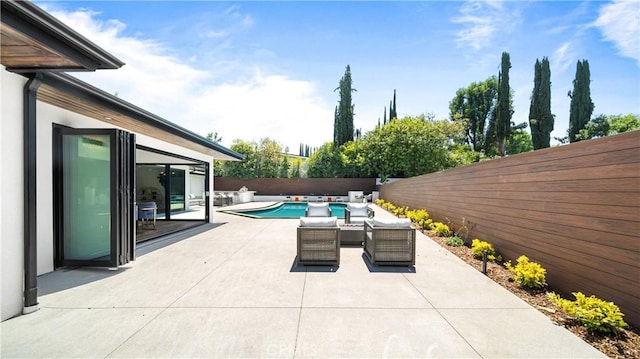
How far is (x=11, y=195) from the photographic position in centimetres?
307

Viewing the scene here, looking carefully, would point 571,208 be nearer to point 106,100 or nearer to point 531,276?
point 531,276

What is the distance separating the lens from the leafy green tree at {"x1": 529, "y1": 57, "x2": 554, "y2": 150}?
25.1 meters

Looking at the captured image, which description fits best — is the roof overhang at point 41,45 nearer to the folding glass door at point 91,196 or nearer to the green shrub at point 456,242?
the folding glass door at point 91,196

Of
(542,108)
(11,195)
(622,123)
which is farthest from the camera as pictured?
(542,108)

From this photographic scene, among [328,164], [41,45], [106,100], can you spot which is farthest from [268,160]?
[41,45]

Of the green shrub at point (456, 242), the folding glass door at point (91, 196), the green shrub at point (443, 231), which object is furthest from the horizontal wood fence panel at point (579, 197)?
the folding glass door at point (91, 196)

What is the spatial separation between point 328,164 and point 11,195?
2486 centimetres

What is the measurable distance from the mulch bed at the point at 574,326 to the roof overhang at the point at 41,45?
5.55 meters

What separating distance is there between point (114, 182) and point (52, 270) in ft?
5.76

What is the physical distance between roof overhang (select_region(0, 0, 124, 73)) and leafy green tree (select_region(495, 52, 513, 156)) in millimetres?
31723

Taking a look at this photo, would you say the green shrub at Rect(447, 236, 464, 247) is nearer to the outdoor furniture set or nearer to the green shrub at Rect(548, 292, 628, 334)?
the outdoor furniture set

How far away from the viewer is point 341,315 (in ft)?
10.1

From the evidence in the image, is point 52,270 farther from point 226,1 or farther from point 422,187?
point 422,187

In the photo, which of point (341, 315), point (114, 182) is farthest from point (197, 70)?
point (341, 315)
